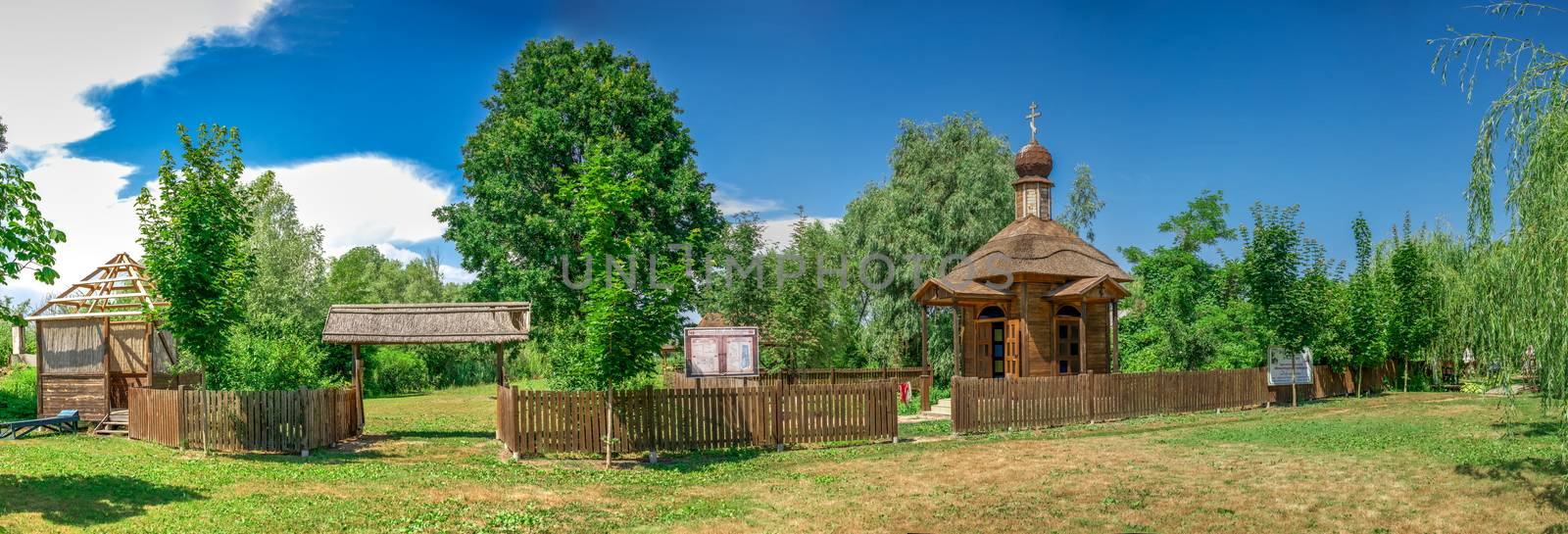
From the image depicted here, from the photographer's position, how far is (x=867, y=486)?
43.8ft

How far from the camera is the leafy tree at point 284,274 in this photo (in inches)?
1476

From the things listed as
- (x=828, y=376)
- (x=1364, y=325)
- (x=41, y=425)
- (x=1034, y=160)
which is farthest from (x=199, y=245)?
(x=1364, y=325)

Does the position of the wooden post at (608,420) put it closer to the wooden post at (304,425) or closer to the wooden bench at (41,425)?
the wooden post at (304,425)

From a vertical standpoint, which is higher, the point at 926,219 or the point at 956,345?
the point at 926,219

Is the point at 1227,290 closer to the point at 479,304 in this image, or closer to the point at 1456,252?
the point at 1456,252

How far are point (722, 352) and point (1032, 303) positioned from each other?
1094 centimetres

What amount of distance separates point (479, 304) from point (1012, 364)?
47.4 ft

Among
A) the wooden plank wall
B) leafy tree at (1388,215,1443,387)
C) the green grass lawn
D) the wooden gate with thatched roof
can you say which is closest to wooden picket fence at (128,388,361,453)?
the green grass lawn

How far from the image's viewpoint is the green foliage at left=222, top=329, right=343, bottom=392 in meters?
18.5

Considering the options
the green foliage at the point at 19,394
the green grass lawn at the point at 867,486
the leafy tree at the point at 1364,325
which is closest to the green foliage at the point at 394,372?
the green foliage at the point at 19,394

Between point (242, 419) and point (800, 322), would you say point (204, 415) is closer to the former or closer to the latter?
point (242, 419)

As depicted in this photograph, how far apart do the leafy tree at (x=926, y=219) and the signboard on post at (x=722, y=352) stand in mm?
16188

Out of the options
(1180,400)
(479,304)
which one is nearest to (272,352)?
(479,304)

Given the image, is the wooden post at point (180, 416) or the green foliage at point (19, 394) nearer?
the wooden post at point (180, 416)
